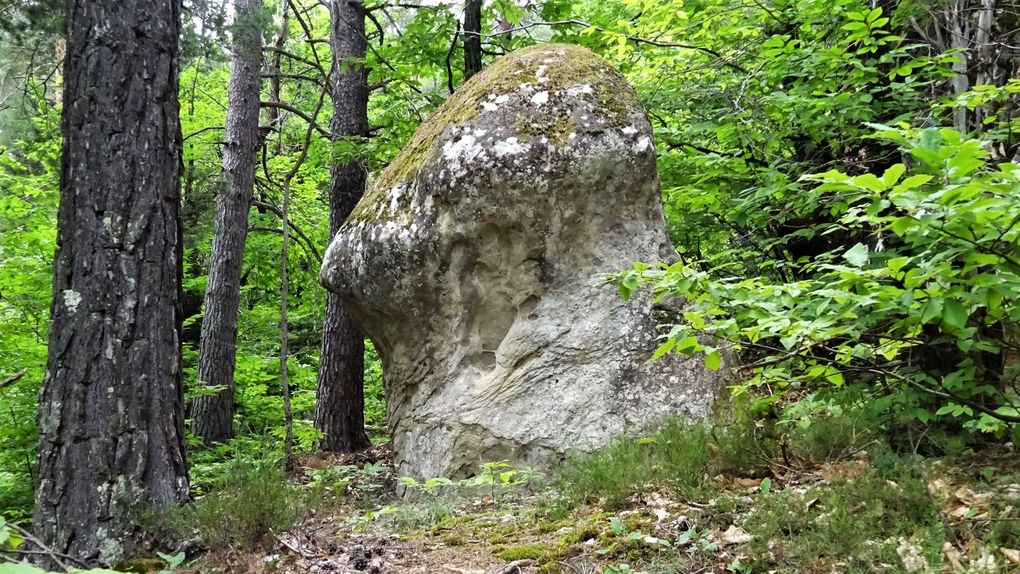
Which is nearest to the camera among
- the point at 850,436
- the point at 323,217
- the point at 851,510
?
the point at 851,510

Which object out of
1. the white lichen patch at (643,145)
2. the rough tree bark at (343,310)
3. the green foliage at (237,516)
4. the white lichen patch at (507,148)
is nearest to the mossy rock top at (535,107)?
the white lichen patch at (507,148)

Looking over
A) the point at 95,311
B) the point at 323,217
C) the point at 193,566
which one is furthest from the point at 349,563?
the point at 323,217

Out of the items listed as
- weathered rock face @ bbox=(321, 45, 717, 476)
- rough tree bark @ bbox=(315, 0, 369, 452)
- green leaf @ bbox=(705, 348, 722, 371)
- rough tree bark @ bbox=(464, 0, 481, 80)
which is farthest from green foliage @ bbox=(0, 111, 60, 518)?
green leaf @ bbox=(705, 348, 722, 371)

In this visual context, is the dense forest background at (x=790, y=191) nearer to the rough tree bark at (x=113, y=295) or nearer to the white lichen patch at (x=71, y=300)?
the rough tree bark at (x=113, y=295)

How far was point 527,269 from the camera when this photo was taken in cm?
551

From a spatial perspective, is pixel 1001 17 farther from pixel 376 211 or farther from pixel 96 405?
pixel 96 405

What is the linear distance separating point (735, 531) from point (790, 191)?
10.7ft

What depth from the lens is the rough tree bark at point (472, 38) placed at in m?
Answer: 7.44

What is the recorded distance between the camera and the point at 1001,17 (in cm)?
485

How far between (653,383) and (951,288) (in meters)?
2.88

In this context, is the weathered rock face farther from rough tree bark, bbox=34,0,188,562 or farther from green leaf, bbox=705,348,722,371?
green leaf, bbox=705,348,722,371

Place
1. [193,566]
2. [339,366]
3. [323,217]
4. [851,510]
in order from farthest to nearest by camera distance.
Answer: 1. [323,217]
2. [339,366]
3. [193,566]
4. [851,510]

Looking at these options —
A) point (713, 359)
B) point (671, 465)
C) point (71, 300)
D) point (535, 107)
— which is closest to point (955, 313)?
point (713, 359)

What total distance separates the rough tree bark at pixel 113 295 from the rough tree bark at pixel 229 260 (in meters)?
5.82
